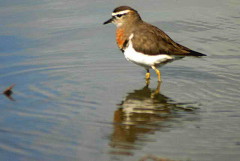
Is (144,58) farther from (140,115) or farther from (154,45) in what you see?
(140,115)

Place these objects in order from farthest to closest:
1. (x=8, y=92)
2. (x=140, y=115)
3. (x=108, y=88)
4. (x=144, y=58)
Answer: (x=144, y=58), (x=108, y=88), (x=8, y=92), (x=140, y=115)

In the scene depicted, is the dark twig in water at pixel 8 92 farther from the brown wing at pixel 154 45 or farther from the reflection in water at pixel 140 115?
the brown wing at pixel 154 45

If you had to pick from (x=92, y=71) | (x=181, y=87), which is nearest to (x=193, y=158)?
(x=181, y=87)

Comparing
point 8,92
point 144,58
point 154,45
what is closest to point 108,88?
point 144,58

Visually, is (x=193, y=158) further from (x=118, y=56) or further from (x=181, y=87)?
(x=118, y=56)

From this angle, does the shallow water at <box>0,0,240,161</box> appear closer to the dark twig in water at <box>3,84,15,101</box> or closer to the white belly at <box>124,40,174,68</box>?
the dark twig in water at <box>3,84,15,101</box>

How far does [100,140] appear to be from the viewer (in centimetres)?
725

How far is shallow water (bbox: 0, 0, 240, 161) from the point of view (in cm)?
Result: 707

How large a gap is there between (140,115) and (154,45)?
6.83ft

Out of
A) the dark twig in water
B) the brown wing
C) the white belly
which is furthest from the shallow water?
the brown wing

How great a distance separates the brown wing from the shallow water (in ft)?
1.91

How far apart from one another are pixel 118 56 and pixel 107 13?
240 cm

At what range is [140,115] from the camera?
8.40 metres

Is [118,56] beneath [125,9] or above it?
beneath
